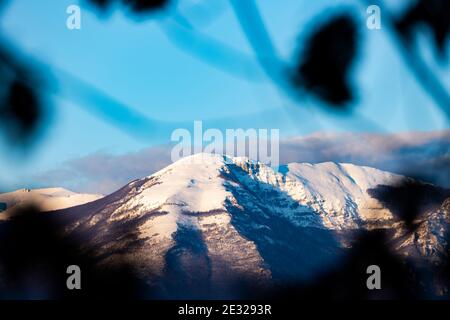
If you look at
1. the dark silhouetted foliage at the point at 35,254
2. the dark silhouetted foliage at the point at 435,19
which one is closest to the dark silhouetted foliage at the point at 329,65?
the dark silhouetted foliage at the point at 435,19

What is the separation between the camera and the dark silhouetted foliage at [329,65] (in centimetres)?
345

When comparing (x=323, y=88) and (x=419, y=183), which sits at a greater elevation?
(x=323, y=88)

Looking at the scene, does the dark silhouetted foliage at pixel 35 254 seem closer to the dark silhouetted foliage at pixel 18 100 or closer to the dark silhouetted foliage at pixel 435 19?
the dark silhouetted foliage at pixel 18 100

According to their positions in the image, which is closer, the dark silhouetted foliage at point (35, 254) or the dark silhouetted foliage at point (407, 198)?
the dark silhouetted foliage at point (35, 254)

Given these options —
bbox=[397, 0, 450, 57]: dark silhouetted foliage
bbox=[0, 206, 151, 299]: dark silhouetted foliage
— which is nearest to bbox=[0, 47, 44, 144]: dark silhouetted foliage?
bbox=[0, 206, 151, 299]: dark silhouetted foliage

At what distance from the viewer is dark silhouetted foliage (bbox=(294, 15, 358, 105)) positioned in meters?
3.45

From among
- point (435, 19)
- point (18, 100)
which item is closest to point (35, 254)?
point (18, 100)

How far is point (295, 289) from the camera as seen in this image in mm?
4359

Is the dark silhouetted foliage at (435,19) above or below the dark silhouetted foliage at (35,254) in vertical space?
above

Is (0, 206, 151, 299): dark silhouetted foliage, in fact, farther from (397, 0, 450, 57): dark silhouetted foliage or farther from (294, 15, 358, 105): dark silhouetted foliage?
(397, 0, 450, 57): dark silhouetted foliage

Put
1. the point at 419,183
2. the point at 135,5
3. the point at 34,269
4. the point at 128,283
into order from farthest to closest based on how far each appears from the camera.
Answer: the point at 128,283
the point at 419,183
the point at 135,5
the point at 34,269

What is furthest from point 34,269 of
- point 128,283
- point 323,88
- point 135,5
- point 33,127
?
point 323,88
